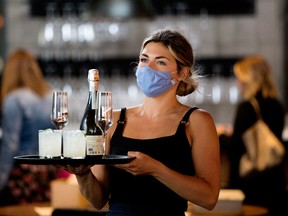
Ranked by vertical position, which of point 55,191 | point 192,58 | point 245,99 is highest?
point 192,58

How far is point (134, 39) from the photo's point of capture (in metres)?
12.0

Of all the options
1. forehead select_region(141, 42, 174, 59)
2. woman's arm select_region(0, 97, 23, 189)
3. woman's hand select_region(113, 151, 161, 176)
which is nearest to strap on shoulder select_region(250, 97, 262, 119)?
woman's arm select_region(0, 97, 23, 189)

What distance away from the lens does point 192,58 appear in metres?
3.64

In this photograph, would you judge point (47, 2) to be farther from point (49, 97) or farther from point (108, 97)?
point (108, 97)

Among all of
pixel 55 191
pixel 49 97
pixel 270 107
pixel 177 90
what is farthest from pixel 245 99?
pixel 177 90

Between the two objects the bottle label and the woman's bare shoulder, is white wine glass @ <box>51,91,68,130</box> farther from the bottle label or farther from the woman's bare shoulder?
the woman's bare shoulder

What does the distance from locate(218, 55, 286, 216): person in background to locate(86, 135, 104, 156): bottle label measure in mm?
4068

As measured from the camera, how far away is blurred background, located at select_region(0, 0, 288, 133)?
1165cm

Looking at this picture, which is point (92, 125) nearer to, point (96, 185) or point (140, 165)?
point (96, 185)

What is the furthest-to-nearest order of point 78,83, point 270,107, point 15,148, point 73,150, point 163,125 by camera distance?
point 78,83 < point 270,107 < point 15,148 < point 163,125 < point 73,150

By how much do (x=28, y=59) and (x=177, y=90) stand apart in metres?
2.98

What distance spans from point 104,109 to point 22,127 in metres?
3.01

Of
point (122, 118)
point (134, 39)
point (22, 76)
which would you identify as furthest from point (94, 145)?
point (134, 39)

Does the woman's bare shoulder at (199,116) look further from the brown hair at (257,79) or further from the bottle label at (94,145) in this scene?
the brown hair at (257,79)
